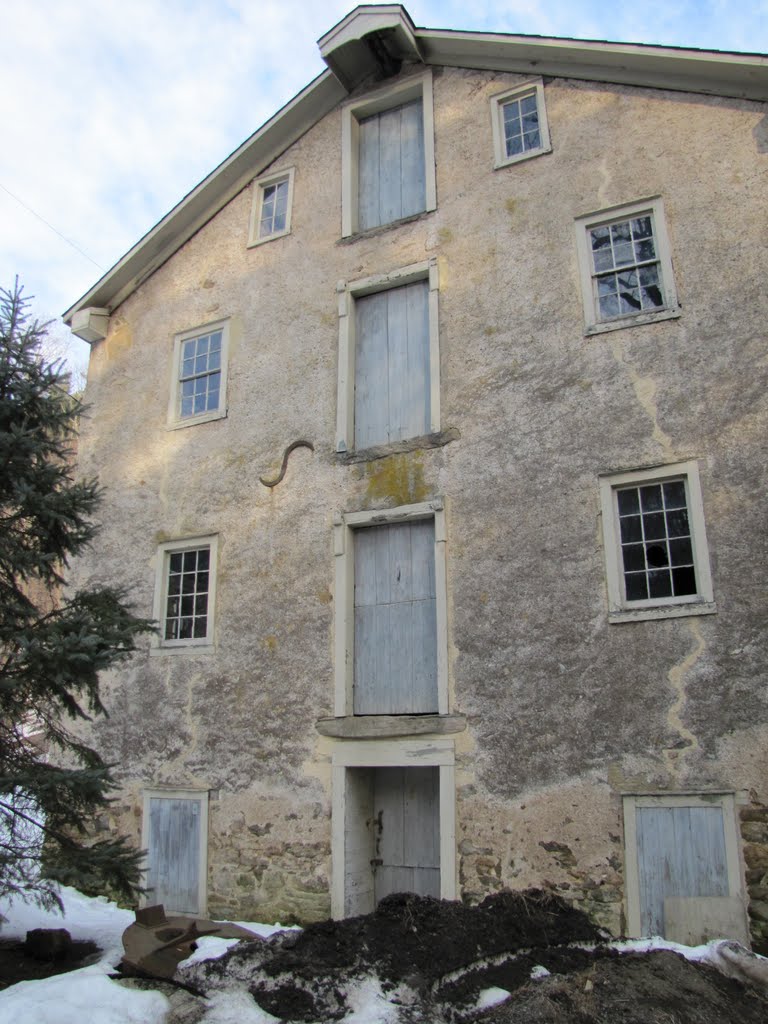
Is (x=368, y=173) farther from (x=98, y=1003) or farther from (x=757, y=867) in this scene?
(x=98, y=1003)

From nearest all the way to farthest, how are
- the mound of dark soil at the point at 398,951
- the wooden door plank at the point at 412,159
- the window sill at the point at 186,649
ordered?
1. the mound of dark soil at the point at 398,951
2. the window sill at the point at 186,649
3. the wooden door plank at the point at 412,159

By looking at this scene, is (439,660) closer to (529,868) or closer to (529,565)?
(529,565)

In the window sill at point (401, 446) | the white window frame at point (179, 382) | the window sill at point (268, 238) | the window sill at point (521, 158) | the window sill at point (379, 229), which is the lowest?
the window sill at point (401, 446)

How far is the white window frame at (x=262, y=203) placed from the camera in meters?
12.5

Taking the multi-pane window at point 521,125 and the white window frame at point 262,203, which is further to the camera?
the white window frame at point 262,203

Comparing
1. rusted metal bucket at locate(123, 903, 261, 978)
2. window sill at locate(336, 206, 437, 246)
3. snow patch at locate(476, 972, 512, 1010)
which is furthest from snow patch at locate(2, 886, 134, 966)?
window sill at locate(336, 206, 437, 246)

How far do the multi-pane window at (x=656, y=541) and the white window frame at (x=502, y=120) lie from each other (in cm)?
460

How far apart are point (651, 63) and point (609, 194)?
61.1 inches

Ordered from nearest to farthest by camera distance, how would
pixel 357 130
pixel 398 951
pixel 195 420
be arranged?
pixel 398 951
pixel 195 420
pixel 357 130

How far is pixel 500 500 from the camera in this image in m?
9.56

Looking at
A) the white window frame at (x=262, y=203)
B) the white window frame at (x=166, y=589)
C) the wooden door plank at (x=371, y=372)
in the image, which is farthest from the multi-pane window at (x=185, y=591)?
the white window frame at (x=262, y=203)

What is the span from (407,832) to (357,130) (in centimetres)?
973

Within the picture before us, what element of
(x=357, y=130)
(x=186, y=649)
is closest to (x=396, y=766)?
(x=186, y=649)

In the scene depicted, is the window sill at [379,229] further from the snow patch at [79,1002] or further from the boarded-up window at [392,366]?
the snow patch at [79,1002]
